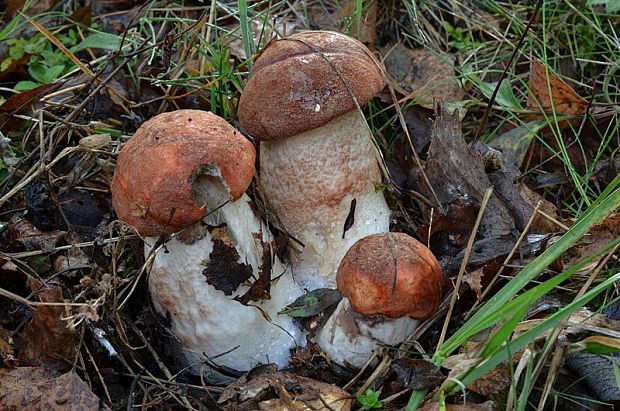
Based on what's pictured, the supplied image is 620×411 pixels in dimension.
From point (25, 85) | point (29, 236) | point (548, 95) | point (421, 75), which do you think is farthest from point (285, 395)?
point (25, 85)

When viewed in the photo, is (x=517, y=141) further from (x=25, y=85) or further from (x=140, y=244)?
(x=25, y=85)

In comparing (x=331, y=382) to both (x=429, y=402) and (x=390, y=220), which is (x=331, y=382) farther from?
(x=390, y=220)

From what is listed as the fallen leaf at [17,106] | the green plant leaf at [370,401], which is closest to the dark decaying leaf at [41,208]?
the fallen leaf at [17,106]

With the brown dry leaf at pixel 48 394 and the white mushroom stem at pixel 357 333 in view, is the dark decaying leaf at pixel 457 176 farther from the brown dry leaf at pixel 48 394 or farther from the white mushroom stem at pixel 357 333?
the brown dry leaf at pixel 48 394

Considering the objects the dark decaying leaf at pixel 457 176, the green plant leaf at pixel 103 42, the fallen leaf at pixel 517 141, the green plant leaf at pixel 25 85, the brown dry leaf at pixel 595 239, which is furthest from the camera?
the green plant leaf at pixel 25 85

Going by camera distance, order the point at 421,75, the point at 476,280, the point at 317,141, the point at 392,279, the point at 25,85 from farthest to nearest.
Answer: the point at 421,75
the point at 25,85
the point at 317,141
the point at 476,280
the point at 392,279
